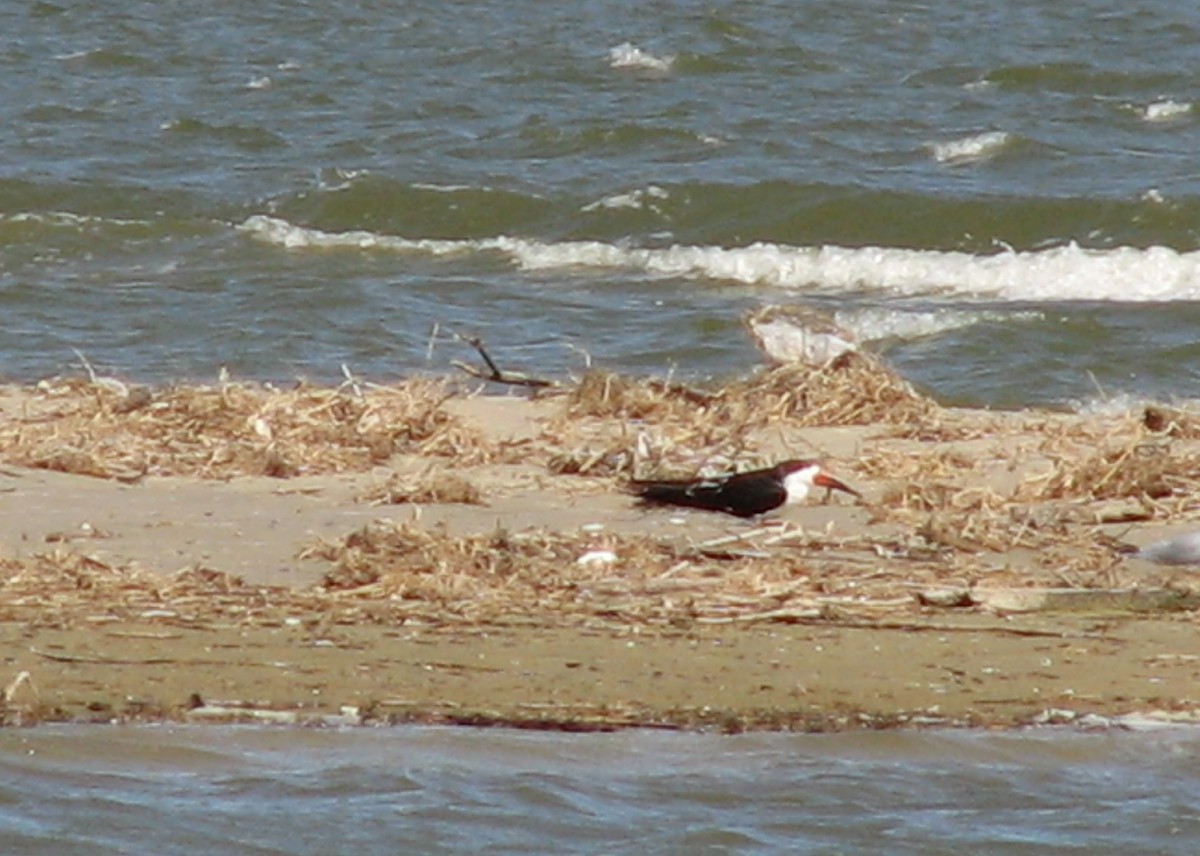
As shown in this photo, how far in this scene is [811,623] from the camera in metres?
5.93

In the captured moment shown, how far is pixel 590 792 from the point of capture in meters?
5.10

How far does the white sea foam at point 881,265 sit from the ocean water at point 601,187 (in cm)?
4

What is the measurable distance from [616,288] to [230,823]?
32.1 feet

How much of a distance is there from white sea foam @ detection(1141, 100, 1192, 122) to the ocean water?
78 mm

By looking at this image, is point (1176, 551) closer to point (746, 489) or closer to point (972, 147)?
point (746, 489)

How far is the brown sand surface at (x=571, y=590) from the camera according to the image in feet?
17.9

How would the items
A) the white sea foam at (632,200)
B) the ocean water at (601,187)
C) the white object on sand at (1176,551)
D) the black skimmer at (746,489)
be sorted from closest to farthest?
the white object on sand at (1176,551) → the black skimmer at (746,489) → the ocean water at (601,187) → the white sea foam at (632,200)

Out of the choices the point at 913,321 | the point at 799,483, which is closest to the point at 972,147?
the point at 913,321

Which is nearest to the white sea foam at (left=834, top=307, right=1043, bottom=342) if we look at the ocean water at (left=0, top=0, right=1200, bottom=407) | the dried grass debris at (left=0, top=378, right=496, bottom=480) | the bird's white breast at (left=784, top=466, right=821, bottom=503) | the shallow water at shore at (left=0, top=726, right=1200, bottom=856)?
the ocean water at (left=0, top=0, right=1200, bottom=407)

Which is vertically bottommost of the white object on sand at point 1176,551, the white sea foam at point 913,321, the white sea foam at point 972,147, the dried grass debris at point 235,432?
the white sea foam at point 913,321

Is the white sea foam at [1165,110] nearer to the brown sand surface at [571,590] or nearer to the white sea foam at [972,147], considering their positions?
the white sea foam at [972,147]

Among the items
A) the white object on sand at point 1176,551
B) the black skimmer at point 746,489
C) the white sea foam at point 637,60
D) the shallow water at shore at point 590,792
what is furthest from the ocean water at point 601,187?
the shallow water at shore at point 590,792

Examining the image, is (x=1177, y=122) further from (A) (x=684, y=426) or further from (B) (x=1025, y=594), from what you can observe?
(B) (x=1025, y=594)

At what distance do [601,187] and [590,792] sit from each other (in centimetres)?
1248
